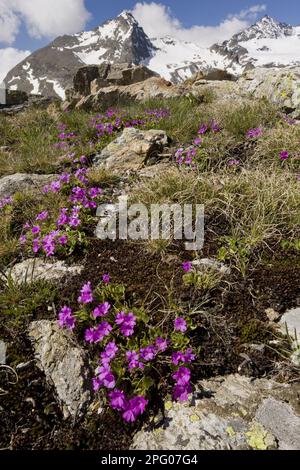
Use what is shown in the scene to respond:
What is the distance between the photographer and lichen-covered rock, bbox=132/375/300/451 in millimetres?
1902

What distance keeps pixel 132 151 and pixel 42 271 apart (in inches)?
119

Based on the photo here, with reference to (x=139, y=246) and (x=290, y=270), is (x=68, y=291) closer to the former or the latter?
(x=139, y=246)

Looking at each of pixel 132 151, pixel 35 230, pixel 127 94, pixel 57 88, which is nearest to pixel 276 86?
pixel 132 151

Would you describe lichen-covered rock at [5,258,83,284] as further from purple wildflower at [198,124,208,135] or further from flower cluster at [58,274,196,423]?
purple wildflower at [198,124,208,135]

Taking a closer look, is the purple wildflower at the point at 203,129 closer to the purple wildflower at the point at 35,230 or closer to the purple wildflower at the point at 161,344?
the purple wildflower at the point at 35,230

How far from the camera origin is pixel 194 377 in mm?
2305

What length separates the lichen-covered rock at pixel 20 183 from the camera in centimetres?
486

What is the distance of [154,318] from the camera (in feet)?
8.82

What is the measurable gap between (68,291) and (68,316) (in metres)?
0.43

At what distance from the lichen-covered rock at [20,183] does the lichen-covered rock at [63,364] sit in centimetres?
280

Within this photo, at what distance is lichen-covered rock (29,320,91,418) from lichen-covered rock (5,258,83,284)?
1.88 feet

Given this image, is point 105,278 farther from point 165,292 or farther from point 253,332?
point 253,332

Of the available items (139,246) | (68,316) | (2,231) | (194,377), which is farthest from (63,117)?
(194,377)

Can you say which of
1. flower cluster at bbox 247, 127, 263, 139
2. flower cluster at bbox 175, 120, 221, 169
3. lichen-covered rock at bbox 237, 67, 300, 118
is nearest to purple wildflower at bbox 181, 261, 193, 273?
flower cluster at bbox 175, 120, 221, 169
